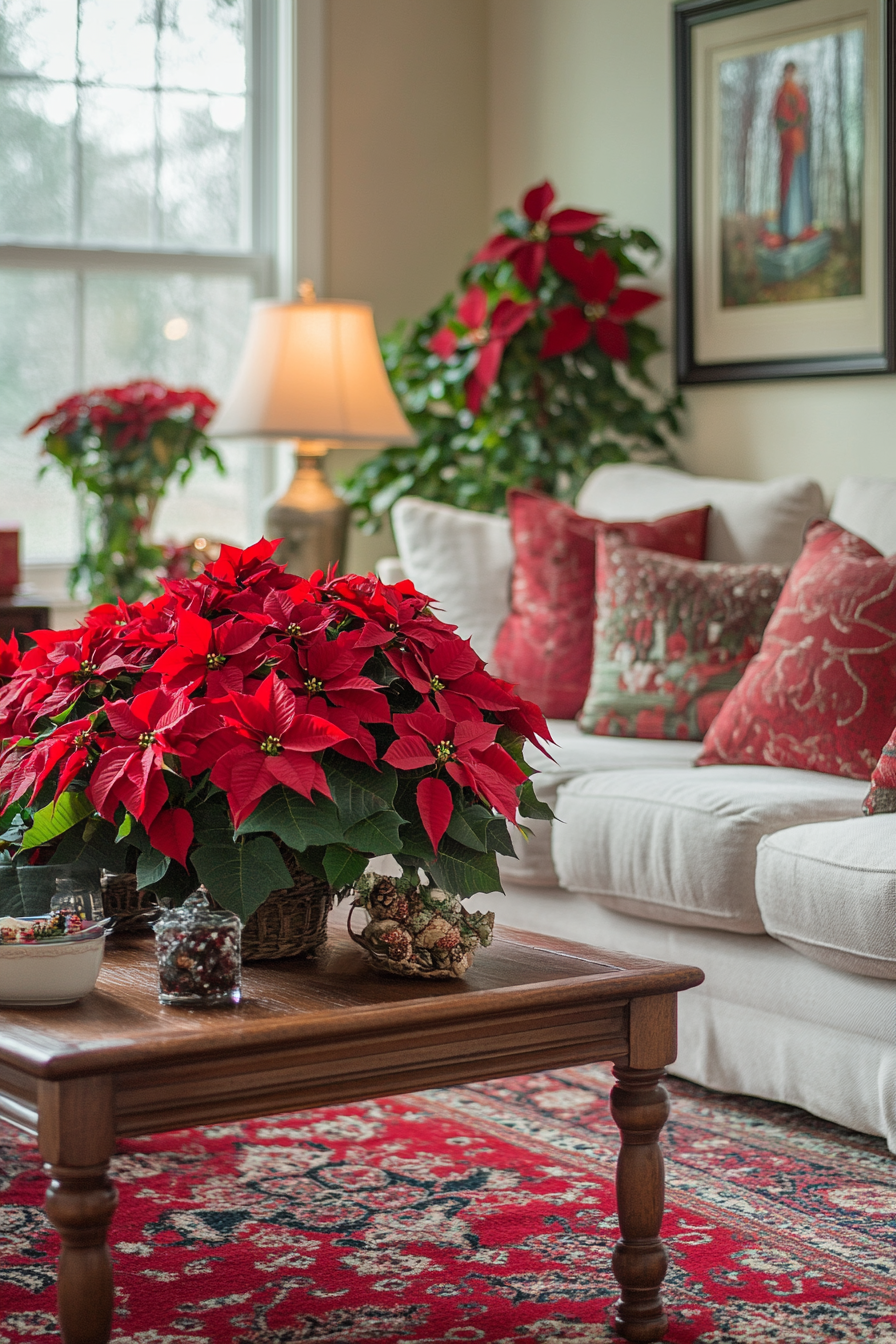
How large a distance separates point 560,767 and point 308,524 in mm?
1330

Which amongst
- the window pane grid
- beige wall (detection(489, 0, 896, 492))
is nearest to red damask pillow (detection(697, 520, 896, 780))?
beige wall (detection(489, 0, 896, 492))

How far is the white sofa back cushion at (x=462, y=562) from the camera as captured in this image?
3521mm

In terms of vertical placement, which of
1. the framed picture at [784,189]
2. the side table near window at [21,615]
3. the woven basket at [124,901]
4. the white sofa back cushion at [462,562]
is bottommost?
the woven basket at [124,901]

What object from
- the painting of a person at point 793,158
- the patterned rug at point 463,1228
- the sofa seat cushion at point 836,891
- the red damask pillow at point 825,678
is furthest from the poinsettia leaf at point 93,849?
the painting of a person at point 793,158

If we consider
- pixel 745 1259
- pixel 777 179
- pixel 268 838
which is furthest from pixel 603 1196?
pixel 777 179

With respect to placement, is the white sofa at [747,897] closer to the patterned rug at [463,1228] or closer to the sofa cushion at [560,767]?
the sofa cushion at [560,767]

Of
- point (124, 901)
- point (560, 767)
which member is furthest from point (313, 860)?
point (560, 767)

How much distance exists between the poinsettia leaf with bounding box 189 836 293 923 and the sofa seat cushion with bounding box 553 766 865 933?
108 centimetres

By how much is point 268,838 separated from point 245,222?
3305 millimetres

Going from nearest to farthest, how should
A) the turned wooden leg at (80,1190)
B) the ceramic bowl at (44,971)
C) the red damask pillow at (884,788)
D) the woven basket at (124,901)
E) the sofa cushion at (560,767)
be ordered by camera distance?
the turned wooden leg at (80,1190) → the ceramic bowl at (44,971) → the woven basket at (124,901) → the red damask pillow at (884,788) → the sofa cushion at (560,767)

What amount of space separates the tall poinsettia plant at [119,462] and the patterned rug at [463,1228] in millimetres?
1779

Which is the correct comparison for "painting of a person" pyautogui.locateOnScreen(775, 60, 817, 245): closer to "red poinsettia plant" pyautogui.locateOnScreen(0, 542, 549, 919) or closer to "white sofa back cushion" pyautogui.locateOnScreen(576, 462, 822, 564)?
"white sofa back cushion" pyautogui.locateOnScreen(576, 462, 822, 564)

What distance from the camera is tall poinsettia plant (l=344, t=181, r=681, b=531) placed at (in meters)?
4.03

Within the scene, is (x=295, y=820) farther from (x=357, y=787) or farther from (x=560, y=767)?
(x=560, y=767)
